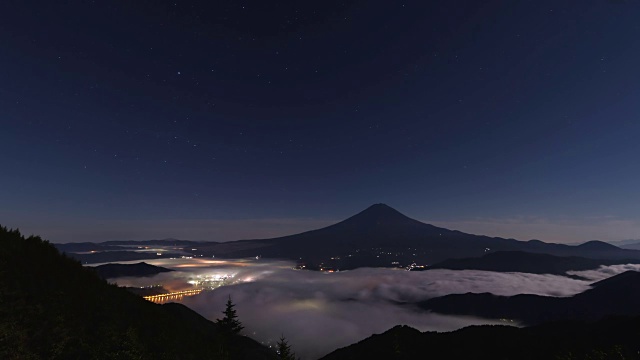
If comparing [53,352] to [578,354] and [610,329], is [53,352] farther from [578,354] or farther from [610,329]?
[610,329]

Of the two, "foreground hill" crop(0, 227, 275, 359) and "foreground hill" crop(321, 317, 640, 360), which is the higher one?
"foreground hill" crop(0, 227, 275, 359)

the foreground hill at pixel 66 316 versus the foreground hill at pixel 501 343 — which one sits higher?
the foreground hill at pixel 66 316

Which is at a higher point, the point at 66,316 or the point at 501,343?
the point at 66,316

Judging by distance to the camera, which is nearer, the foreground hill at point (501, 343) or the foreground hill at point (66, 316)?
the foreground hill at point (66, 316)

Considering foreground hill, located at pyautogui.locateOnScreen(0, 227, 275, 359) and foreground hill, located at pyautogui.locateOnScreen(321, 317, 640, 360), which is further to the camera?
foreground hill, located at pyautogui.locateOnScreen(321, 317, 640, 360)

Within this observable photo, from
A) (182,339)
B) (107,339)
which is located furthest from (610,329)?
(107,339)
